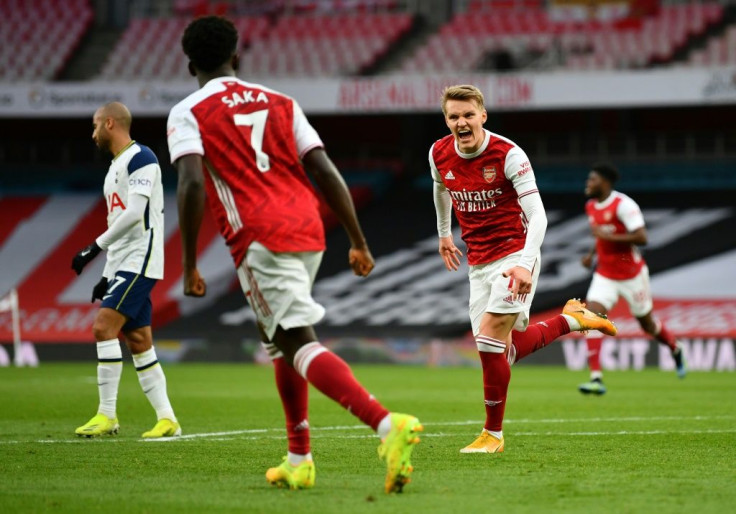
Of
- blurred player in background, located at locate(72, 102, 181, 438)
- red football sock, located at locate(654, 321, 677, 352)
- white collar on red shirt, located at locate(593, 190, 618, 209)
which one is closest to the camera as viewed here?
blurred player in background, located at locate(72, 102, 181, 438)

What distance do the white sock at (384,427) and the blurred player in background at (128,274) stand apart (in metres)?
3.44

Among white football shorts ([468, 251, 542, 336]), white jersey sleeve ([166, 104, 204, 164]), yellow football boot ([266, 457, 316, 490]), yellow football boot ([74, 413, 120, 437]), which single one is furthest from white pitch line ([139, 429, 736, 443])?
white jersey sleeve ([166, 104, 204, 164])

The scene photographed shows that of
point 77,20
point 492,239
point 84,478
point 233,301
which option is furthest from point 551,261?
point 84,478

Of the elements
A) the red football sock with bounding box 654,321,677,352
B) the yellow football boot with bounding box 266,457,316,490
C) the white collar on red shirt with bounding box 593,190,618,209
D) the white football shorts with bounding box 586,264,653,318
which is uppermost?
the white collar on red shirt with bounding box 593,190,618,209

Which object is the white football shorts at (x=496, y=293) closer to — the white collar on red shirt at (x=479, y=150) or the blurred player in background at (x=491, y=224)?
the blurred player in background at (x=491, y=224)

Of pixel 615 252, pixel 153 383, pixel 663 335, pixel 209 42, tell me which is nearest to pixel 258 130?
pixel 209 42

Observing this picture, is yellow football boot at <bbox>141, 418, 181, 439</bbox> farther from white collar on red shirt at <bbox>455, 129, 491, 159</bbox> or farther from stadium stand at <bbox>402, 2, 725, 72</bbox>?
stadium stand at <bbox>402, 2, 725, 72</bbox>

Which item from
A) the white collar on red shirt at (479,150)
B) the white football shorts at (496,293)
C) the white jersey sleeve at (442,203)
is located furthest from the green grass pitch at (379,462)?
the white collar on red shirt at (479,150)

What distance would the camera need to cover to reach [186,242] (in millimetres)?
5355

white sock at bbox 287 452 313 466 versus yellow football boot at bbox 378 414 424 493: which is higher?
yellow football boot at bbox 378 414 424 493

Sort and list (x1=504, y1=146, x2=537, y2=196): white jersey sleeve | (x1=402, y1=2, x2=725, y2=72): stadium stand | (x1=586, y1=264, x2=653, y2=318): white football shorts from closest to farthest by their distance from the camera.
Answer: (x1=504, y1=146, x2=537, y2=196): white jersey sleeve
(x1=586, y1=264, x2=653, y2=318): white football shorts
(x1=402, y1=2, x2=725, y2=72): stadium stand

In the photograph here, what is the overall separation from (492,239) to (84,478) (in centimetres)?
289

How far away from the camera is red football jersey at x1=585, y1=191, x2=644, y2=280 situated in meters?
13.6

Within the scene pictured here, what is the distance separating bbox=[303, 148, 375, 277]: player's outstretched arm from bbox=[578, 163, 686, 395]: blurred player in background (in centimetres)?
854
